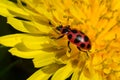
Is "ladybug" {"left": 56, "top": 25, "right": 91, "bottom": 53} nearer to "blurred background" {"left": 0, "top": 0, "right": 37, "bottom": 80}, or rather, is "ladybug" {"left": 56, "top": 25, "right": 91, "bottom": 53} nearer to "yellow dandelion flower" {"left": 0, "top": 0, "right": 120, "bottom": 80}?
"yellow dandelion flower" {"left": 0, "top": 0, "right": 120, "bottom": 80}

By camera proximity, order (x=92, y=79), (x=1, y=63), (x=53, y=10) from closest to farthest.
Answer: (x=92, y=79)
(x=53, y=10)
(x=1, y=63)

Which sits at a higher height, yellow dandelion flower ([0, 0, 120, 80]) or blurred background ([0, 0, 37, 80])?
yellow dandelion flower ([0, 0, 120, 80])

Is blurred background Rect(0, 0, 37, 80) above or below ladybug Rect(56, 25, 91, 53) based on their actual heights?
below

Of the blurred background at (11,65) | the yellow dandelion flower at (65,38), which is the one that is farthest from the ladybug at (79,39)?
the blurred background at (11,65)

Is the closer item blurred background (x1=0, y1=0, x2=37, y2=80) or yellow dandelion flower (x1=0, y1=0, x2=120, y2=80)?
yellow dandelion flower (x1=0, y1=0, x2=120, y2=80)

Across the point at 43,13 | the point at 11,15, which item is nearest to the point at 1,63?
the point at 11,15

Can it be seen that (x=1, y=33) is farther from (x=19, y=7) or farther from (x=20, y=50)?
(x=20, y=50)

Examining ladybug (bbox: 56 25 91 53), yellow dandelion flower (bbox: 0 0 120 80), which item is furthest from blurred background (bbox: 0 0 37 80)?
ladybug (bbox: 56 25 91 53)

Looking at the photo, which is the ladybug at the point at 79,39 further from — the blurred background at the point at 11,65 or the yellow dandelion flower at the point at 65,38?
the blurred background at the point at 11,65
